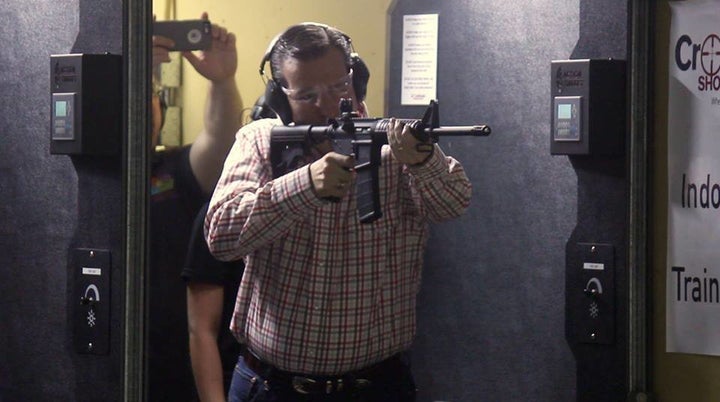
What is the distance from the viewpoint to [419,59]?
10.7 feet

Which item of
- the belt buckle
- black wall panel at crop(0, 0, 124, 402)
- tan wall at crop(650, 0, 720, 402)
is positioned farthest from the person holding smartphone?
tan wall at crop(650, 0, 720, 402)

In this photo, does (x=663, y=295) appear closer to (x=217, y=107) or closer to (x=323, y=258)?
(x=323, y=258)

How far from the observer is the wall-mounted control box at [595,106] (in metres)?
3.10

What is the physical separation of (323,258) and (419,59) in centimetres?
66

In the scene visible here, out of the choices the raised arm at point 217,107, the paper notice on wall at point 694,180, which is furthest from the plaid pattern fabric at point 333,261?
the paper notice on wall at point 694,180

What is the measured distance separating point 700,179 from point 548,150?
370 mm

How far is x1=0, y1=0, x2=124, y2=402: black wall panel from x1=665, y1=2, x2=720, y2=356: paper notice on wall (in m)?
1.44

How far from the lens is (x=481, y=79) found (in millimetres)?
3248

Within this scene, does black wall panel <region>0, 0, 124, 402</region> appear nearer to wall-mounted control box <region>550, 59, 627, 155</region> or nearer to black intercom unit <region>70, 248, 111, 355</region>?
black intercom unit <region>70, 248, 111, 355</region>

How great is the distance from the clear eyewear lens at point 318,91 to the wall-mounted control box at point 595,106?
1.85ft

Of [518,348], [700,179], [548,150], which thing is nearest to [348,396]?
[518,348]

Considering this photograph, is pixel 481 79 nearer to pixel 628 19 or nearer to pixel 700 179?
pixel 628 19

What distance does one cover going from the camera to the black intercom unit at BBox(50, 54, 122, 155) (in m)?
3.46

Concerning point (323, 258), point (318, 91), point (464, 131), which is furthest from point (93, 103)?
point (464, 131)
